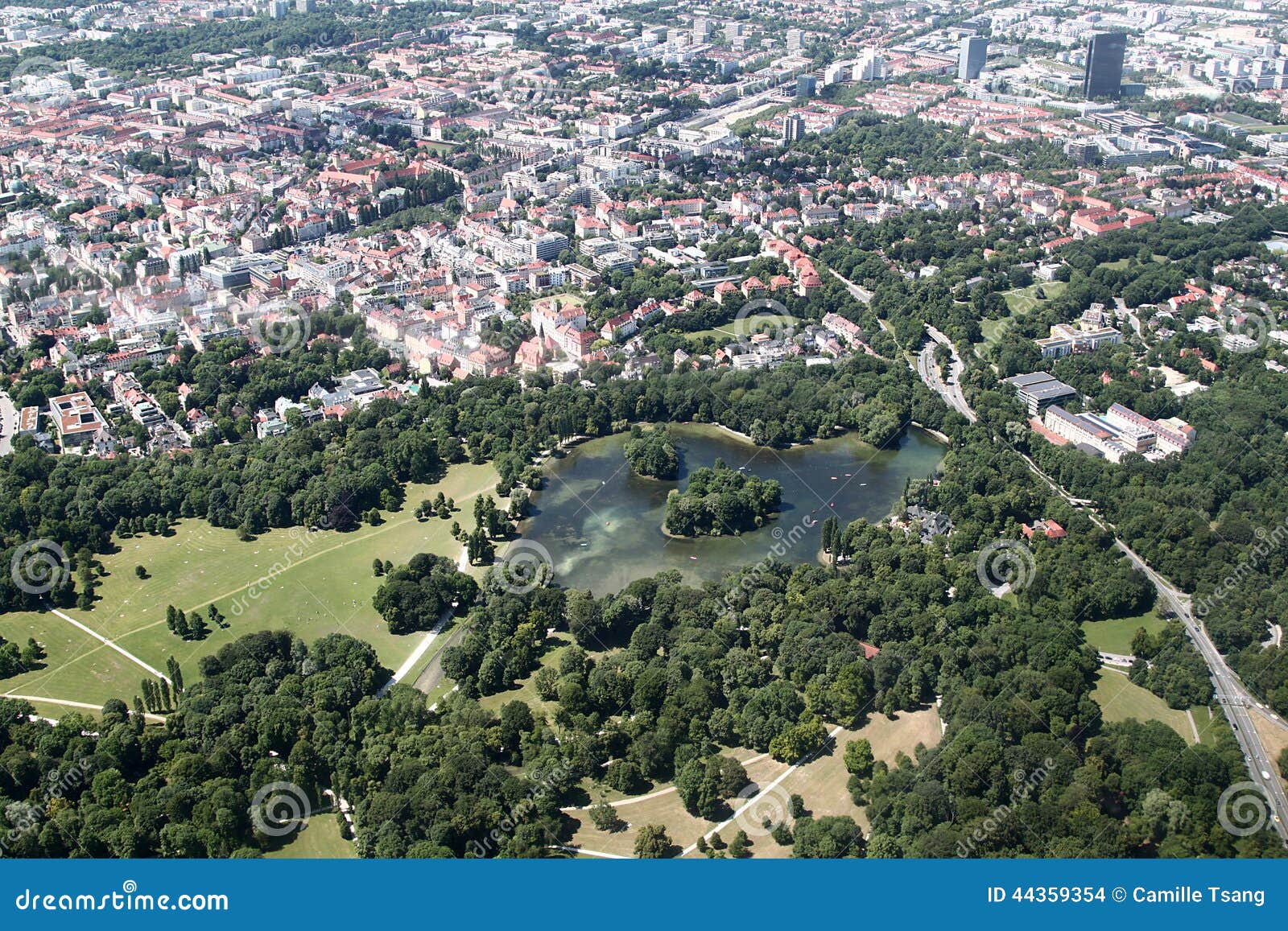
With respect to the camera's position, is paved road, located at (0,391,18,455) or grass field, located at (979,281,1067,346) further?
grass field, located at (979,281,1067,346)

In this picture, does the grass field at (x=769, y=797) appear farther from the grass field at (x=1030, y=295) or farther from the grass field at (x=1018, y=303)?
the grass field at (x=1030, y=295)

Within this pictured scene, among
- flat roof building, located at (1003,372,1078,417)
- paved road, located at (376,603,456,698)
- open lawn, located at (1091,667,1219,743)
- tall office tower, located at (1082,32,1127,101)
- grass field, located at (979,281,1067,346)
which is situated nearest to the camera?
open lawn, located at (1091,667,1219,743)

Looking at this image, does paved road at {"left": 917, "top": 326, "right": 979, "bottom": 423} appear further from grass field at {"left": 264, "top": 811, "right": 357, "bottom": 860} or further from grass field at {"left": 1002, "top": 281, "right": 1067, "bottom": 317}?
grass field at {"left": 264, "top": 811, "right": 357, "bottom": 860}

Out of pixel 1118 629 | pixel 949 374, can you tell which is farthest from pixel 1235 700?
pixel 949 374

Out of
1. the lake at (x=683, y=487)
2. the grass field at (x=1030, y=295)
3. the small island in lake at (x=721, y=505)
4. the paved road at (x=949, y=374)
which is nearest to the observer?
the lake at (x=683, y=487)

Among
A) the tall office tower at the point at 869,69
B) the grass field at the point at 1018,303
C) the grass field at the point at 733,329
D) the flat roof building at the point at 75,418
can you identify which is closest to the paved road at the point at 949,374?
the grass field at the point at 1018,303

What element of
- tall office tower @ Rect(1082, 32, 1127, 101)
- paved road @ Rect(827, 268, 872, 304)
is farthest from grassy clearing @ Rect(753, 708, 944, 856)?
tall office tower @ Rect(1082, 32, 1127, 101)

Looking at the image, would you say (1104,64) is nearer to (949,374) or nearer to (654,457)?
(949,374)
